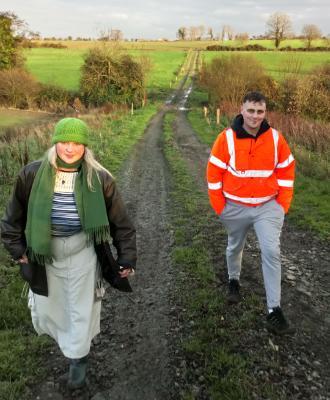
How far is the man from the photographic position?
4254mm

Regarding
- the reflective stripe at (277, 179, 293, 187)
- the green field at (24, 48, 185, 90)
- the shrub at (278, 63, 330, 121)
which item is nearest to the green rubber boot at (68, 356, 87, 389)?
the reflective stripe at (277, 179, 293, 187)

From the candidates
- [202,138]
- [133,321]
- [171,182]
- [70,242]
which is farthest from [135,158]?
[70,242]

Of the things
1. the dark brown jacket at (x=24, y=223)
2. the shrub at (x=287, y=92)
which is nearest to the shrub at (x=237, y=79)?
the shrub at (x=287, y=92)

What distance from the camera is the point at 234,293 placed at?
496cm

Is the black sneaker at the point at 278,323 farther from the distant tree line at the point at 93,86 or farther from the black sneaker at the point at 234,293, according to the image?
the distant tree line at the point at 93,86

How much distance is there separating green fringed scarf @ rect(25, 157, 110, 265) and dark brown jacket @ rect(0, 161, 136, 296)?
0.09 m

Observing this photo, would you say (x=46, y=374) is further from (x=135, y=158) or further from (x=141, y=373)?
(x=135, y=158)

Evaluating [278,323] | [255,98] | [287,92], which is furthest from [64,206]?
[287,92]

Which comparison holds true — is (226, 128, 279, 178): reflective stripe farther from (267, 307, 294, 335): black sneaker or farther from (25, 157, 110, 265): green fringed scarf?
(25, 157, 110, 265): green fringed scarf

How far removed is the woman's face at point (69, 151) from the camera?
309 centimetres

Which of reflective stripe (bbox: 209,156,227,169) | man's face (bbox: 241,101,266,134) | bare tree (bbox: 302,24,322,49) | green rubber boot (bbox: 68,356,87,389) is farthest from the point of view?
bare tree (bbox: 302,24,322,49)

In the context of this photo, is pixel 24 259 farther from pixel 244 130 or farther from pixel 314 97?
pixel 314 97

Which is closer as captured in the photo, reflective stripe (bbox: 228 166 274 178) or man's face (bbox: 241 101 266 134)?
man's face (bbox: 241 101 266 134)

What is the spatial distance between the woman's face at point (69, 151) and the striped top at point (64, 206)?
0.38ft
